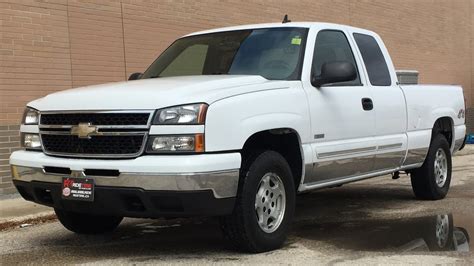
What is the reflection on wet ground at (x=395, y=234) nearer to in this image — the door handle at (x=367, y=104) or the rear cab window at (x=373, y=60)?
the door handle at (x=367, y=104)

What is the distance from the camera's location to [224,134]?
4.75 m

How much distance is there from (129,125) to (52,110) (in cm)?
87

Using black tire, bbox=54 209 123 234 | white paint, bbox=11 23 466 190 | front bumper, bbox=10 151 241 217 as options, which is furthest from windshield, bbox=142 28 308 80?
black tire, bbox=54 209 123 234

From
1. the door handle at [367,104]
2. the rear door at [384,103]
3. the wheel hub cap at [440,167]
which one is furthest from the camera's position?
the wheel hub cap at [440,167]

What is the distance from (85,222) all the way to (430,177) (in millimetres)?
4389

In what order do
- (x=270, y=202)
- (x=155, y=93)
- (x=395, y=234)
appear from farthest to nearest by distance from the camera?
(x=395, y=234), (x=270, y=202), (x=155, y=93)

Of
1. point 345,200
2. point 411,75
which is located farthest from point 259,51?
point 411,75

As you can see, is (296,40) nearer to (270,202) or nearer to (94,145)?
(270,202)

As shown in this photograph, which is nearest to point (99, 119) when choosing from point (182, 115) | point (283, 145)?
point (182, 115)

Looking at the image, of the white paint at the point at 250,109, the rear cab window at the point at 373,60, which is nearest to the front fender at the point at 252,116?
the white paint at the point at 250,109

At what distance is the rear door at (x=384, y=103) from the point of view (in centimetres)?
665

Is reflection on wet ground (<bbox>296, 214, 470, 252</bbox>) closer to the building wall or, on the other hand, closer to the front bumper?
the front bumper

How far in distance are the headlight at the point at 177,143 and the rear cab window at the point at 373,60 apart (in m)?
2.82

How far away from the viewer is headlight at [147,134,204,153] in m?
4.62
